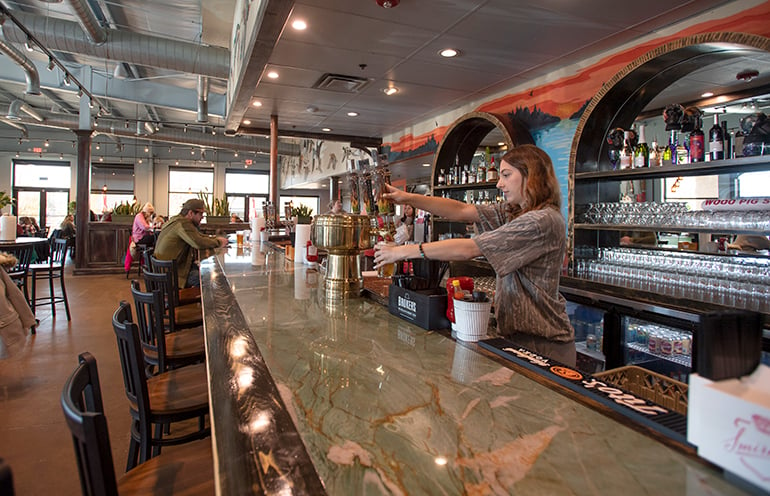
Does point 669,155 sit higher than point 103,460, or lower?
higher

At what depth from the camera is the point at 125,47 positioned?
553 cm

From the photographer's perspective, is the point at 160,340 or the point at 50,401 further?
the point at 50,401

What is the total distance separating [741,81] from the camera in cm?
310

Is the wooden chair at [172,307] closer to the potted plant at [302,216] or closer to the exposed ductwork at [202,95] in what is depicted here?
the potted plant at [302,216]

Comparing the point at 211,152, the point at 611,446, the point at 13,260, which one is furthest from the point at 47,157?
the point at 611,446

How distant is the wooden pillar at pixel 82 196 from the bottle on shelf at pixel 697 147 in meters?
10.2

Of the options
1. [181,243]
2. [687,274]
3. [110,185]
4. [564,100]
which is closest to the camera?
[687,274]

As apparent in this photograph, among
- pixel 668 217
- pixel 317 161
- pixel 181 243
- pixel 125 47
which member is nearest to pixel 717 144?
pixel 668 217

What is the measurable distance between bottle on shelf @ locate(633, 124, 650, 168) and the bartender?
Result: 6.34ft

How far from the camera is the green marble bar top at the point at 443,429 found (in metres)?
0.59

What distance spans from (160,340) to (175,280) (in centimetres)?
143

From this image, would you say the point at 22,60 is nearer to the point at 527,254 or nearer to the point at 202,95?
the point at 202,95

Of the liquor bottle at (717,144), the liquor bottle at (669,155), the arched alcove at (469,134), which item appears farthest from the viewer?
the arched alcove at (469,134)

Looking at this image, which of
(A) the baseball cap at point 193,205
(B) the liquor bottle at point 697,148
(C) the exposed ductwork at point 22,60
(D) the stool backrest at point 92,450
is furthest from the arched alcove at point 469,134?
(C) the exposed ductwork at point 22,60
